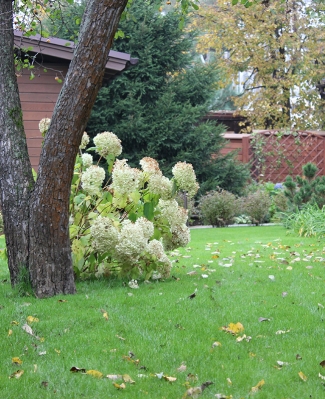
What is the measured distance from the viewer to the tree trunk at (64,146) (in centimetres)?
493

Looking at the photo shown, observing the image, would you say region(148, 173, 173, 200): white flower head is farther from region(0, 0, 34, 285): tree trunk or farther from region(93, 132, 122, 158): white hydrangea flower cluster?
region(0, 0, 34, 285): tree trunk

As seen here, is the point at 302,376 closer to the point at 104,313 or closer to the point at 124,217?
the point at 104,313

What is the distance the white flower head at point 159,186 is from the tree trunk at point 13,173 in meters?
1.29

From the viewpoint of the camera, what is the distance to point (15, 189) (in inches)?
205

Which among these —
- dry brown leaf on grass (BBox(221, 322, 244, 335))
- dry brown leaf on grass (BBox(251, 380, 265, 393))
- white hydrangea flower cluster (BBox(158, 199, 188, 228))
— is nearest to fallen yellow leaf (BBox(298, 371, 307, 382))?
dry brown leaf on grass (BBox(251, 380, 265, 393))

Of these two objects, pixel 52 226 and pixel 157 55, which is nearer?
pixel 52 226

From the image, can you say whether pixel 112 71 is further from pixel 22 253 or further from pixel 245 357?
pixel 245 357

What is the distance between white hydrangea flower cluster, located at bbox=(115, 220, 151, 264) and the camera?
18.3 ft

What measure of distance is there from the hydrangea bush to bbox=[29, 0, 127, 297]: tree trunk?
0.60 metres

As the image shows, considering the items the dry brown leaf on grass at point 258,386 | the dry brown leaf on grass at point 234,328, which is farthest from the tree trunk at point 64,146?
the dry brown leaf on grass at point 258,386

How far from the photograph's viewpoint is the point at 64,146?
5.00 meters

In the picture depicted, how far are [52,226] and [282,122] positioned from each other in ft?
60.7

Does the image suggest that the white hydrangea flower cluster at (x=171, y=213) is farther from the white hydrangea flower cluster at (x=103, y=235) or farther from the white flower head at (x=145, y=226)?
the white hydrangea flower cluster at (x=103, y=235)

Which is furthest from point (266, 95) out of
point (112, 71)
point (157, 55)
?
point (112, 71)
